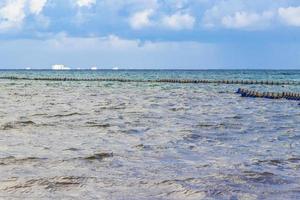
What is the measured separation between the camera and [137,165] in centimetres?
1828

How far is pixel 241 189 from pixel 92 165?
5.38 meters

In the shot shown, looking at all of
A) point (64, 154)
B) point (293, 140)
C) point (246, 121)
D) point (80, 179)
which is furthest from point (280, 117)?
point (80, 179)

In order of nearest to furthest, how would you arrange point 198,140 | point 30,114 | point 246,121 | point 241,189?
point 241,189, point 198,140, point 246,121, point 30,114

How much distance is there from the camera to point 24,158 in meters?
19.1

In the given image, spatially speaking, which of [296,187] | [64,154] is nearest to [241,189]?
[296,187]

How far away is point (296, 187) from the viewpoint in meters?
15.2

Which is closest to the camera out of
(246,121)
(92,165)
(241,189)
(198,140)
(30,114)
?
(241,189)

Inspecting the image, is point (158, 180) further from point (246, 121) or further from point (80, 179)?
point (246, 121)

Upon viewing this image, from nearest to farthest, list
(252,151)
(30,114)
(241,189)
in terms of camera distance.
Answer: (241,189), (252,151), (30,114)

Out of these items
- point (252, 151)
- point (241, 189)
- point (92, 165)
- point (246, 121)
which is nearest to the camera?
point (241, 189)

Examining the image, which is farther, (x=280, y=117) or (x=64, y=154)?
(x=280, y=117)

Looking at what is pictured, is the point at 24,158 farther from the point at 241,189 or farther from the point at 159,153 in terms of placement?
the point at 241,189

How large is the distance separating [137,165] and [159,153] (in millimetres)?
2459

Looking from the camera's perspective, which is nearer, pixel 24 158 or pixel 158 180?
pixel 158 180
